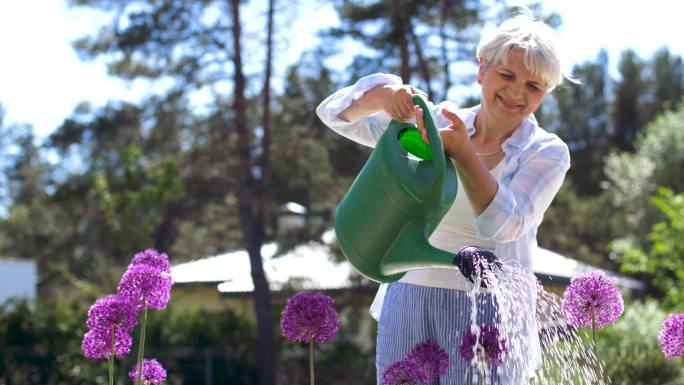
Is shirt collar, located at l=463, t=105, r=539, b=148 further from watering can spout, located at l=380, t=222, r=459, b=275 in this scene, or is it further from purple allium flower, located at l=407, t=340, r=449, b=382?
purple allium flower, located at l=407, t=340, r=449, b=382

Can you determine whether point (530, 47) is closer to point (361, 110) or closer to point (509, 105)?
point (509, 105)

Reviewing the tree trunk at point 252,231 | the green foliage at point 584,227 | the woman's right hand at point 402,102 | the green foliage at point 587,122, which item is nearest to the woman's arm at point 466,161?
the woman's right hand at point 402,102

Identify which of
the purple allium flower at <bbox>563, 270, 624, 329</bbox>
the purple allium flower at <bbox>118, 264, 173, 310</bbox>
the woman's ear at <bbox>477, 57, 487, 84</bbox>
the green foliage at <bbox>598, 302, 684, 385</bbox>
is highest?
the woman's ear at <bbox>477, 57, 487, 84</bbox>

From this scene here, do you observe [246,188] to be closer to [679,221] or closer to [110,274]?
[110,274]

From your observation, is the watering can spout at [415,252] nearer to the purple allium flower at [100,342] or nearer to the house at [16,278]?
the purple allium flower at [100,342]

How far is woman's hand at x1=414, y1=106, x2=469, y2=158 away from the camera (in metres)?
1.64

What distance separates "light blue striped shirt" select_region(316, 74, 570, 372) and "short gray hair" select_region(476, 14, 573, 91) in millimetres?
140

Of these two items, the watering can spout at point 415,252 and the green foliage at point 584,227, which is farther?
the green foliage at point 584,227

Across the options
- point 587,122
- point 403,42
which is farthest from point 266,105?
point 587,122

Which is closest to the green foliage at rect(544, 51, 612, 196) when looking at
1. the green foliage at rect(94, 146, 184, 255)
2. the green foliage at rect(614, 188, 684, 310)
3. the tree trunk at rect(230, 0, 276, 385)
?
the tree trunk at rect(230, 0, 276, 385)

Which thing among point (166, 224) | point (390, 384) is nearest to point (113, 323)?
point (390, 384)

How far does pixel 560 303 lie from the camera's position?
218 centimetres

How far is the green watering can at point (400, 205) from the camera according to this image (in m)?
1.64

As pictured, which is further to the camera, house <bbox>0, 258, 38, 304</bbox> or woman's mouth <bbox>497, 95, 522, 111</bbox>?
house <bbox>0, 258, 38, 304</bbox>
